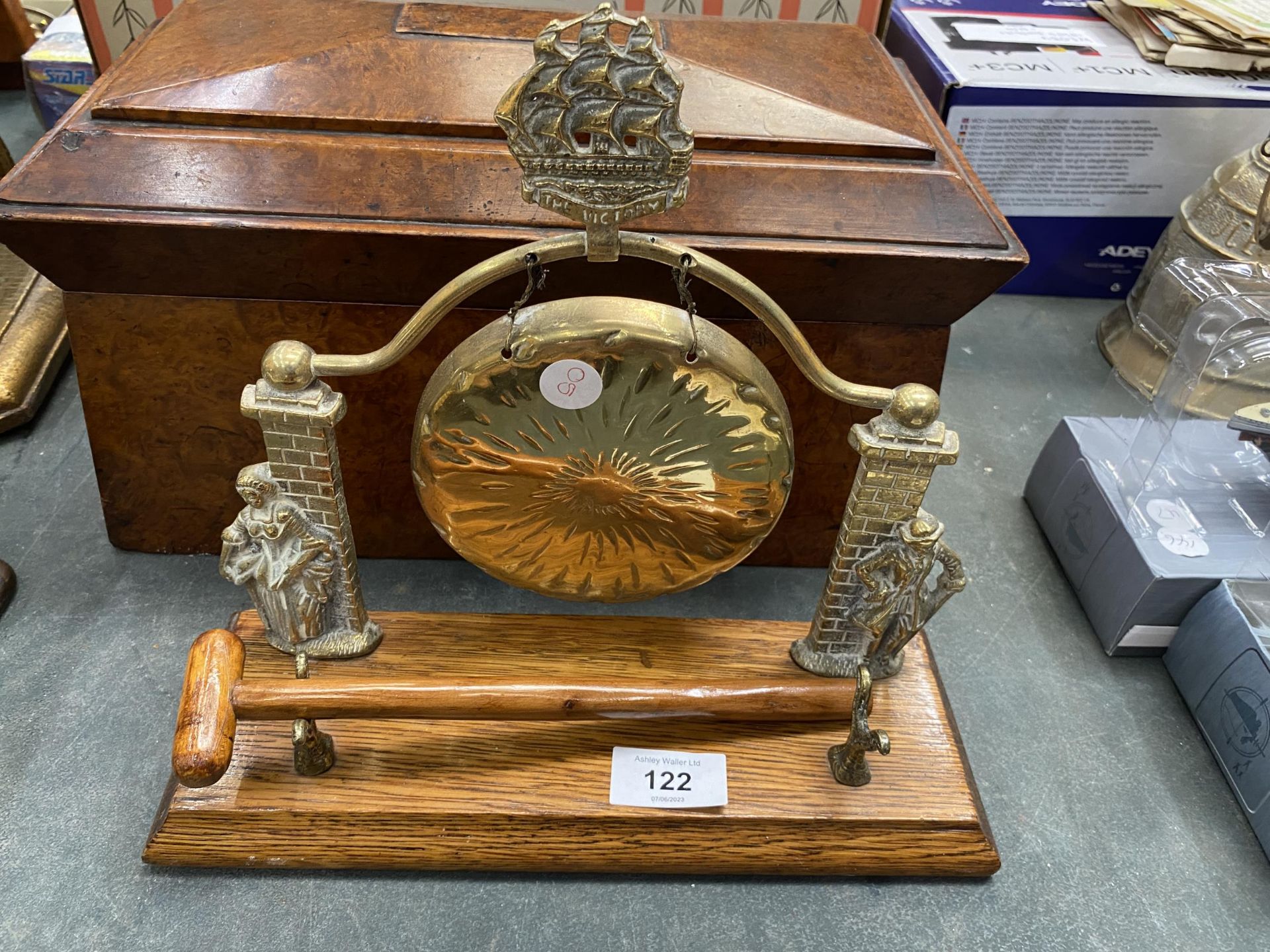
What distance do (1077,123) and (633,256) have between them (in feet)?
4.84

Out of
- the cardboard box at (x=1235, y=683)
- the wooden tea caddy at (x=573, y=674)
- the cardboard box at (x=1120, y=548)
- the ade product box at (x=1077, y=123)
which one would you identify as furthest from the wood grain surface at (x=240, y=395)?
the ade product box at (x=1077, y=123)

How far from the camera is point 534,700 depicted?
1.13 meters

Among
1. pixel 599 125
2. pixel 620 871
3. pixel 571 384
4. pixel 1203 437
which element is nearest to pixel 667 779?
pixel 620 871

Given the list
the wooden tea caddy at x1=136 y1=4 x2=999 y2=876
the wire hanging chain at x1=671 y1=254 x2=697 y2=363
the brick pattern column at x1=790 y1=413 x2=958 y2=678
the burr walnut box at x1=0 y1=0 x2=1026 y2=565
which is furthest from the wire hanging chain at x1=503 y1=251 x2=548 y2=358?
the brick pattern column at x1=790 y1=413 x2=958 y2=678

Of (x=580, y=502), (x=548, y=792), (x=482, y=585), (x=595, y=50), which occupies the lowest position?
(x=482, y=585)

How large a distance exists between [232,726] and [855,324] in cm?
90

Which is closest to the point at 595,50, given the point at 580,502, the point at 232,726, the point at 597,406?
the point at 597,406

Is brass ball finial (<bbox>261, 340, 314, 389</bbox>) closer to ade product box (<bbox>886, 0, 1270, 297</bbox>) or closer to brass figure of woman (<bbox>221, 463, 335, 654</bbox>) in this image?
brass figure of woman (<bbox>221, 463, 335, 654</bbox>)

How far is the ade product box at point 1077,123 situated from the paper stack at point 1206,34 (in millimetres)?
27

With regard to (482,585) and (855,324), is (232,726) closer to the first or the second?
(482,585)

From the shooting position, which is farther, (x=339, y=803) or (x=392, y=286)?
(x=392, y=286)

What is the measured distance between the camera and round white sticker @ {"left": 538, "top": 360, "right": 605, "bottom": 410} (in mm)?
1014

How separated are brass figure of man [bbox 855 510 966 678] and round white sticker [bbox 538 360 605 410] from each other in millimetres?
384

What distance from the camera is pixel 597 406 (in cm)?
106
